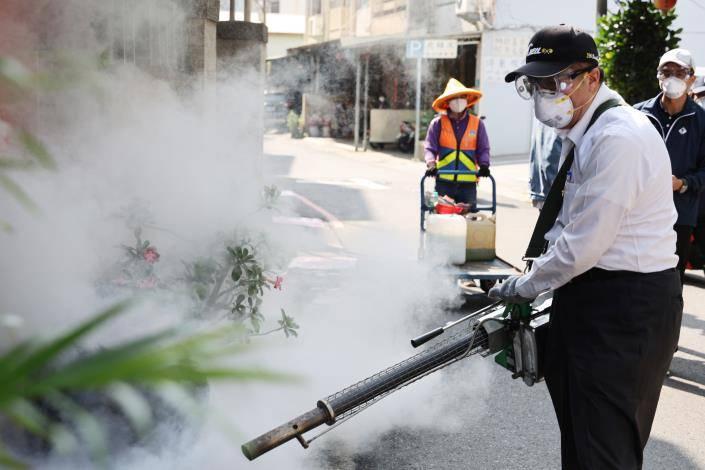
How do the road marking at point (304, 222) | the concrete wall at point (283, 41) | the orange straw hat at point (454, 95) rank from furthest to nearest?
the concrete wall at point (283, 41)
the road marking at point (304, 222)
the orange straw hat at point (454, 95)

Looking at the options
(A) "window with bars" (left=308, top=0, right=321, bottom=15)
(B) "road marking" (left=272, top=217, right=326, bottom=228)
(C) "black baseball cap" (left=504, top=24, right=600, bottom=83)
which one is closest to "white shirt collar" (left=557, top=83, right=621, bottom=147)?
(C) "black baseball cap" (left=504, top=24, right=600, bottom=83)

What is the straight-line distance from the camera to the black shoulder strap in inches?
103

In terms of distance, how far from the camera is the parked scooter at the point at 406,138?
24.2 metres

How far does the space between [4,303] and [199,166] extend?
4.83 feet

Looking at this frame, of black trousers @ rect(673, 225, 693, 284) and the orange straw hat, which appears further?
the orange straw hat

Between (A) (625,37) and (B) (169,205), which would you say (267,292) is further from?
(A) (625,37)

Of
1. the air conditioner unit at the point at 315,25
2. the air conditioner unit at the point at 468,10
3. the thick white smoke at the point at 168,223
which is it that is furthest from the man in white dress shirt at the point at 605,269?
the air conditioner unit at the point at 315,25

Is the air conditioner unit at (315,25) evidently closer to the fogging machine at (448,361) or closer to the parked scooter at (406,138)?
the parked scooter at (406,138)

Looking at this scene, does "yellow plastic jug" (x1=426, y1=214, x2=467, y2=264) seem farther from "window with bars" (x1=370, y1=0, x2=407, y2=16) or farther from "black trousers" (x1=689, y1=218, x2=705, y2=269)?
"window with bars" (x1=370, y1=0, x2=407, y2=16)

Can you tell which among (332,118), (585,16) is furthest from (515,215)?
(332,118)

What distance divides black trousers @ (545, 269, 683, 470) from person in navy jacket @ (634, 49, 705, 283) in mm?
2536

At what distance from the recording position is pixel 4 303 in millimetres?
3090

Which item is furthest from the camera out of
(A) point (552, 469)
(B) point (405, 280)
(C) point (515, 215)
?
(C) point (515, 215)

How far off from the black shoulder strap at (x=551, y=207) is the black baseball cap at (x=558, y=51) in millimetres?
175
